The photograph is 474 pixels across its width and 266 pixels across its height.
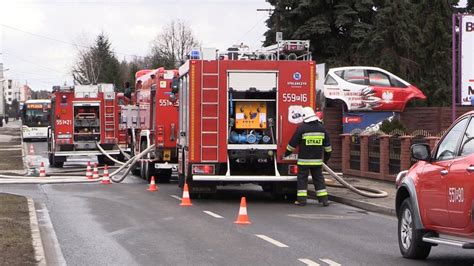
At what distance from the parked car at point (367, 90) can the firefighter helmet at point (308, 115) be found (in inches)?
354

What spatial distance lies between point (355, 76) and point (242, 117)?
9.56 m

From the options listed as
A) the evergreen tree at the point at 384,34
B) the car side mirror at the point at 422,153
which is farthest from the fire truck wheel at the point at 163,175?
the evergreen tree at the point at 384,34

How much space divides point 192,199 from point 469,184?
10.3m

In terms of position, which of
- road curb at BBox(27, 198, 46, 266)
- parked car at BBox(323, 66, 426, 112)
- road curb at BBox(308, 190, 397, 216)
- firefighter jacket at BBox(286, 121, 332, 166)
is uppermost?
parked car at BBox(323, 66, 426, 112)

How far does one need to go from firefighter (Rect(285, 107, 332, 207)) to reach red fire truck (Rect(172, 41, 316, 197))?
1.50ft

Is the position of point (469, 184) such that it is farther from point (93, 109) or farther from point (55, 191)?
point (93, 109)

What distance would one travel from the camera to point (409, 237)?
361 inches

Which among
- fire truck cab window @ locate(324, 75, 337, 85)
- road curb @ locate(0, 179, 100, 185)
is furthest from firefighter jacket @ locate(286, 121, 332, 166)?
fire truck cab window @ locate(324, 75, 337, 85)

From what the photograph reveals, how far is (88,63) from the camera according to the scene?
9275 cm

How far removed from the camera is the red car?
301 inches

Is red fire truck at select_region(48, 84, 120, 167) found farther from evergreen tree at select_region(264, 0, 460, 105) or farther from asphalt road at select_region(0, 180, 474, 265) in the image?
asphalt road at select_region(0, 180, 474, 265)

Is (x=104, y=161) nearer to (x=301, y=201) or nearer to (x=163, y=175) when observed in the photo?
(x=163, y=175)

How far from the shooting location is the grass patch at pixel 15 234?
8695mm

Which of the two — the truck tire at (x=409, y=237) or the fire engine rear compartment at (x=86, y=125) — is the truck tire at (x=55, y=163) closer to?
the fire engine rear compartment at (x=86, y=125)
